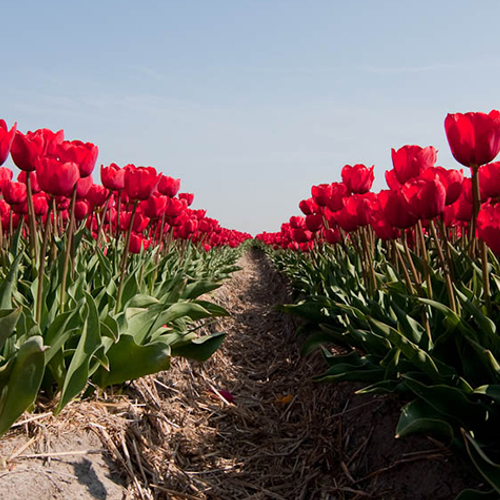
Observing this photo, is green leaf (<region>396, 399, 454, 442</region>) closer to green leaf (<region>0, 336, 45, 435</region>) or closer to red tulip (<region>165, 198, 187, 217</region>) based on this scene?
green leaf (<region>0, 336, 45, 435</region>)

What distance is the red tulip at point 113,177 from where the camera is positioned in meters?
3.04

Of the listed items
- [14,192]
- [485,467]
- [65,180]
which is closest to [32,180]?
[14,192]

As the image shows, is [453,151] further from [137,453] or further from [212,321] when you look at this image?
[212,321]

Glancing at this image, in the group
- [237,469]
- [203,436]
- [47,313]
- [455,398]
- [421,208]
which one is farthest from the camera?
[203,436]

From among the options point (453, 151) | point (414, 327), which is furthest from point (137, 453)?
point (453, 151)

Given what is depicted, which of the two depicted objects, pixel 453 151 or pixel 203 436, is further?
pixel 203 436

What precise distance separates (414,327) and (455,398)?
0.60 metres

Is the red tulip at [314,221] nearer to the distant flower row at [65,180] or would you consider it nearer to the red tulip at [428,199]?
the distant flower row at [65,180]

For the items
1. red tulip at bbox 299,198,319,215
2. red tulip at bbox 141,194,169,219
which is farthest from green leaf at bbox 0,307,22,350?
red tulip at bbox 299,198,319,215

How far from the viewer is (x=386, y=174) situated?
112 inches

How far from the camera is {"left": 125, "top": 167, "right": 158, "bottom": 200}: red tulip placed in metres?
2.83

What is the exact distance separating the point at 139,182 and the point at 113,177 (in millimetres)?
278

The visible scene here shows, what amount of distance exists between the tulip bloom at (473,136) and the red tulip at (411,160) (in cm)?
56

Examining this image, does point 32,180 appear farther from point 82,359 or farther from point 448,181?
point 448,181
